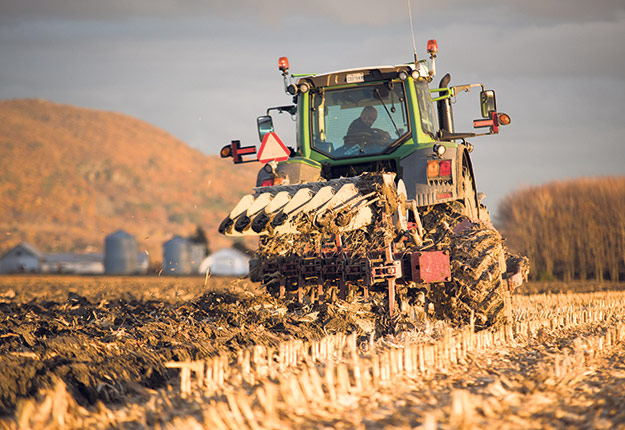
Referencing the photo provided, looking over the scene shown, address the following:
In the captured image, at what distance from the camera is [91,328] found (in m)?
6.65

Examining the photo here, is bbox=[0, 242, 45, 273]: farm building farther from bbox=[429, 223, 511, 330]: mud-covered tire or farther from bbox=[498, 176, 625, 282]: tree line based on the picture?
bbox=[429, 223, 511, 330]: mud-covered tire

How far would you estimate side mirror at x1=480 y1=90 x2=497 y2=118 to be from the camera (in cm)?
862

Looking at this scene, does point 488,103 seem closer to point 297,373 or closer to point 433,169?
point 433,169

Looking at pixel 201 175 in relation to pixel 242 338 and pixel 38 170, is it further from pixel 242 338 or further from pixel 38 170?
pixel 242 338

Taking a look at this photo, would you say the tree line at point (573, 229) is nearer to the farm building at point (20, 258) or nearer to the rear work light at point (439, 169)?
the rear work light at point (439, 169)

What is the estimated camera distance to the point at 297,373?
176 inches

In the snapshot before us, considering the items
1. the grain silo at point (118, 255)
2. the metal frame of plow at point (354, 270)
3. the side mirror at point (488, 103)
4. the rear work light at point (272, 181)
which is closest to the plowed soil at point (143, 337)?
the metal frame of plow at point (354, 270)

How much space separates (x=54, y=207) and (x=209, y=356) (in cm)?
10527

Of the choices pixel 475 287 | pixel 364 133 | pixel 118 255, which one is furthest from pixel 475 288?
pixel 118 255

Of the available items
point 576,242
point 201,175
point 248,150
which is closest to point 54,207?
point 201,175

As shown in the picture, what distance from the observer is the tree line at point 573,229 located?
25.0m

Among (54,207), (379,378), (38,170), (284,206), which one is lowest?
(379,378)

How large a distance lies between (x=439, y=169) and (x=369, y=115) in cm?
141

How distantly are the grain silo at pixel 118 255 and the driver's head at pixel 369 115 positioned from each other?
5122cm
